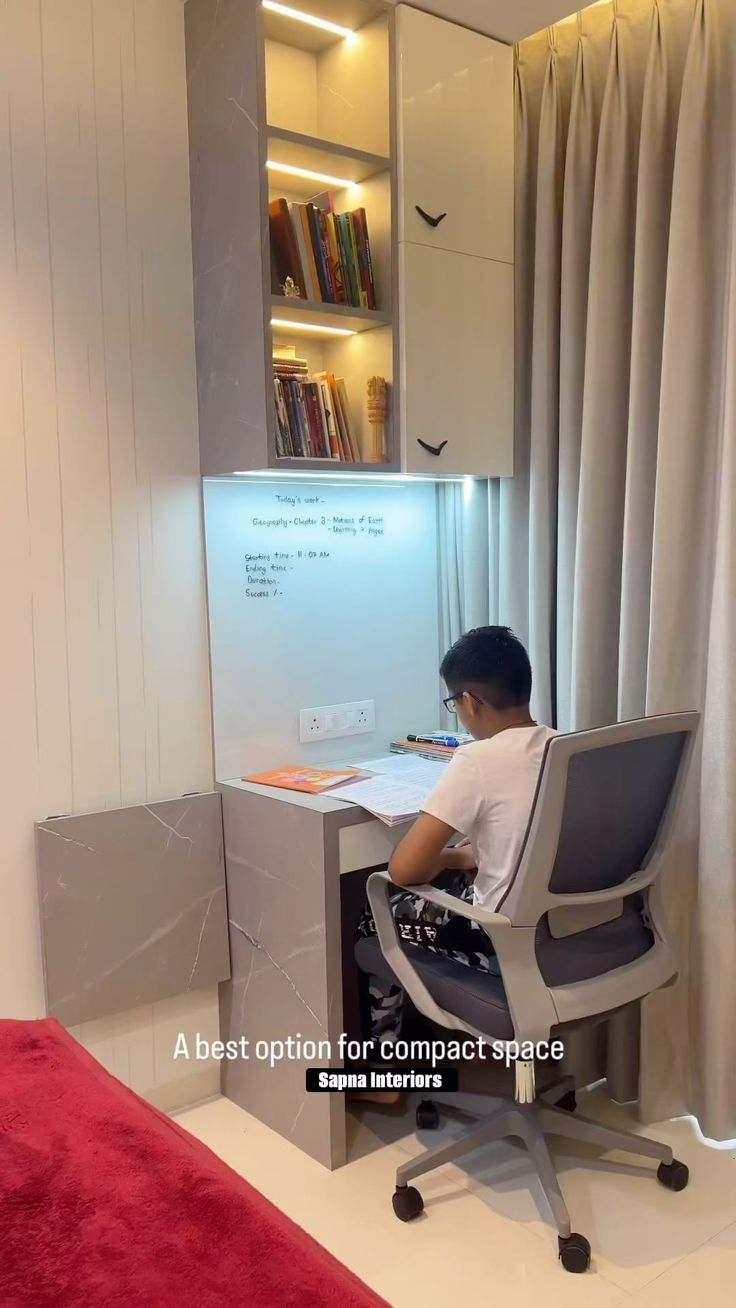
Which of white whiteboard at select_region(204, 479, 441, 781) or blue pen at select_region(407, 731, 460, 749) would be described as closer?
white whiteboard at select_region(204, 479, 441, 781)

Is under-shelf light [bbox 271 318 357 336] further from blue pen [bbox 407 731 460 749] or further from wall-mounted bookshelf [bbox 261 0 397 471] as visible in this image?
blue pen [bbox 407 731 460 749]

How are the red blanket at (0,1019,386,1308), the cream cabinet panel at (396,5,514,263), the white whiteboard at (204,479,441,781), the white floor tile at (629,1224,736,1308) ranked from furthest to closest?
the white whiteboard at (204,479,441,781) < the cream cabinet panel at (396,5,514,263) < the white floor tile at (629,1224,736,1308) < the red blanket at (0,1019,386,1308)

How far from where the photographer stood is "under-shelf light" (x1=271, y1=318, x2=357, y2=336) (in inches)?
95.1

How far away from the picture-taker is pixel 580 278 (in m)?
2.56

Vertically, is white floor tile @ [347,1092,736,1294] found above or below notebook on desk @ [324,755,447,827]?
below

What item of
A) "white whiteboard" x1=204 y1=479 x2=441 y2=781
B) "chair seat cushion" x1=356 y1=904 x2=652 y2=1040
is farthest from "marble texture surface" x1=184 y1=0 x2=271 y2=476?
"chair seat cushion" x1=356 y1=904 x2=652 y2=1040

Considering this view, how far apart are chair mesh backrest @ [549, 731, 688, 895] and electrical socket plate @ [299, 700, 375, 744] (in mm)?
979

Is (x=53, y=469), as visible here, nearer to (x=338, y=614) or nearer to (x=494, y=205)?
(x=338, y=614)

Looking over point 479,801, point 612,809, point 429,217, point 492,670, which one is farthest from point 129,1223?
point 429,217

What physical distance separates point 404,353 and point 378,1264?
1.99 meters

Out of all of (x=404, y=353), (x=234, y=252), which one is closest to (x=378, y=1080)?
(x=404, y=353)

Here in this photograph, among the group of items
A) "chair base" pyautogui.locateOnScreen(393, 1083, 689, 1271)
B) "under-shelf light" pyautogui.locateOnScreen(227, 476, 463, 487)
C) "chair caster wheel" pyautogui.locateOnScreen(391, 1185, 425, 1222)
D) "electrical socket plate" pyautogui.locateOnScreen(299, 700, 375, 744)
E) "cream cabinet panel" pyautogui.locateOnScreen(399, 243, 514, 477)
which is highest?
"cream cabinet panel" pyautogui.locateOnScreen(399, 243, 514, 477)

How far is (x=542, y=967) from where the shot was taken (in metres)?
1.95

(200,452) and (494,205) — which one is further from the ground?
(494,205)
